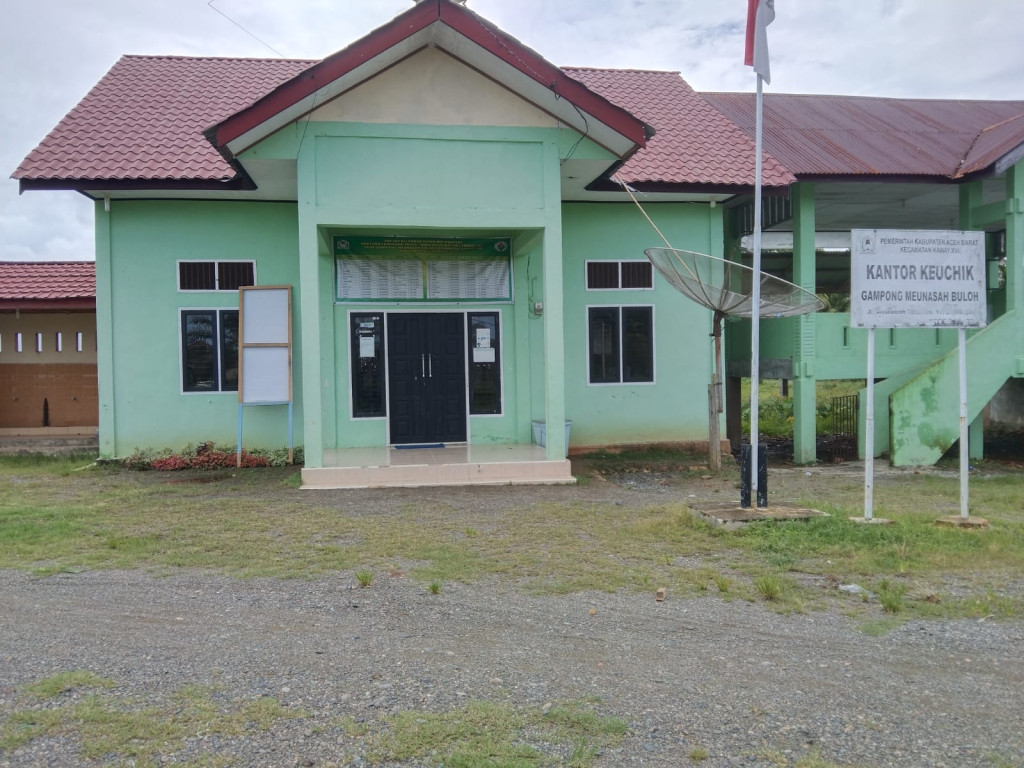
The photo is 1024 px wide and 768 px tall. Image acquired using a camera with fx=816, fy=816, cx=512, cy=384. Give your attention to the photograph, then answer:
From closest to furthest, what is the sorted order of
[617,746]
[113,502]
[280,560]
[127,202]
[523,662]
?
[617,746] < [523,662] < [280,560] < [113,502] < [127,202]

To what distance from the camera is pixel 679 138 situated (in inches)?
543

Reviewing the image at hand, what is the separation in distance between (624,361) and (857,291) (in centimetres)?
592

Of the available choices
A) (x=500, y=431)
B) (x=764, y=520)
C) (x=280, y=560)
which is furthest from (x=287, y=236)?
(x=764, y=520)

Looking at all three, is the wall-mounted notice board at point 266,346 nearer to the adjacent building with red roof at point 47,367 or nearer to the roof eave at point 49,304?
the roof eave at point 49,304

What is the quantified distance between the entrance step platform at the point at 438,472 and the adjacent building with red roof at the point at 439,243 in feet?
0.13

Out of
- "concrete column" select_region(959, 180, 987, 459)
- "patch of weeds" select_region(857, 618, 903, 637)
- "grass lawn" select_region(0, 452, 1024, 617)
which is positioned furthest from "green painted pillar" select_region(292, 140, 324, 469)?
"concrete column" select_region(959, 180, 987, 459)

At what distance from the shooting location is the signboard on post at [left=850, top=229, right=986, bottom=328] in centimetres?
764

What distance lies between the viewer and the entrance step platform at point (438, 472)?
402 inches

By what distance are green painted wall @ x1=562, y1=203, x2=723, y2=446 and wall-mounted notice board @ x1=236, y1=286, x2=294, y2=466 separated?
4.33 m

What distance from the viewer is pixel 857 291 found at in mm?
7613

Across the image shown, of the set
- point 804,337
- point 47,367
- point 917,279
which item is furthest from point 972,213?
point 47,367

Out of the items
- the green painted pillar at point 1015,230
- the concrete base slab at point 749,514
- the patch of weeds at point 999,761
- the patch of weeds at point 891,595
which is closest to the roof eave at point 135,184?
the concrete base slab at point 749,514

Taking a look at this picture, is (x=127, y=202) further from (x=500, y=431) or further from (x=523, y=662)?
(x=523, y=662)

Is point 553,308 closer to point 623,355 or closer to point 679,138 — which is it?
point 623,355
